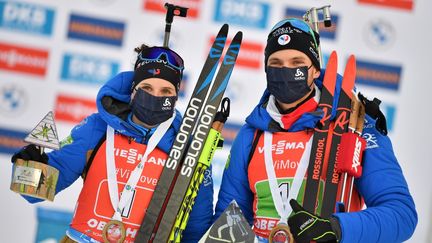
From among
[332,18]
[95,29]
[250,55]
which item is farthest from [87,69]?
[332,18]

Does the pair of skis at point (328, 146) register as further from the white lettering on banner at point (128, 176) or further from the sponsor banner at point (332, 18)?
the sponsor banner at point (332, 18)

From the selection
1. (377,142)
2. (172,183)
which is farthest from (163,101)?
(377,142)

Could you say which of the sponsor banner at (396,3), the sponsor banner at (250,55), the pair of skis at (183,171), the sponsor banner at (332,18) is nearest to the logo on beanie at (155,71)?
the pair of skis at (183,171)

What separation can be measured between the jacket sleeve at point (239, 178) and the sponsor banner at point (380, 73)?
2.83 metres

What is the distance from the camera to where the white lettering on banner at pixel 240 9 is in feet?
19.7

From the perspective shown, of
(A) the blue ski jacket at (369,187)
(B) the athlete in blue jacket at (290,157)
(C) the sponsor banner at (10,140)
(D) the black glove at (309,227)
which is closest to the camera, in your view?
(D) the black glove at (309,227)

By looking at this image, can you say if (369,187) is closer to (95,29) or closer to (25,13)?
(95,29)

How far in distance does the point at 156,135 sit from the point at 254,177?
483 millimetres

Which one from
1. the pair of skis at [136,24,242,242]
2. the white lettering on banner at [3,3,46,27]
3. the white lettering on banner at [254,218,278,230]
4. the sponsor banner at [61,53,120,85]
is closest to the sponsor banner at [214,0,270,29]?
the sponsor banner at [61,53,120,85]

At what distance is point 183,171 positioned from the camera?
3.34m

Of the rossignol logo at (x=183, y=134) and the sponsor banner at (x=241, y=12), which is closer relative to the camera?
the rossignol logo at (x=183, y=134)

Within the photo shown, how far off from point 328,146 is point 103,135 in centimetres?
102

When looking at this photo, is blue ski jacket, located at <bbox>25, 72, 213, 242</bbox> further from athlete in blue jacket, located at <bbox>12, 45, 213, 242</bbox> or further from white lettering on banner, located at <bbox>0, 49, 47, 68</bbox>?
white lettering on banner, located at <bbox>0, 49, 47, 68</bbox>

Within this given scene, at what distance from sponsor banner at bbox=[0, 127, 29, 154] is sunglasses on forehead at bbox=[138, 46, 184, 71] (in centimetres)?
279
